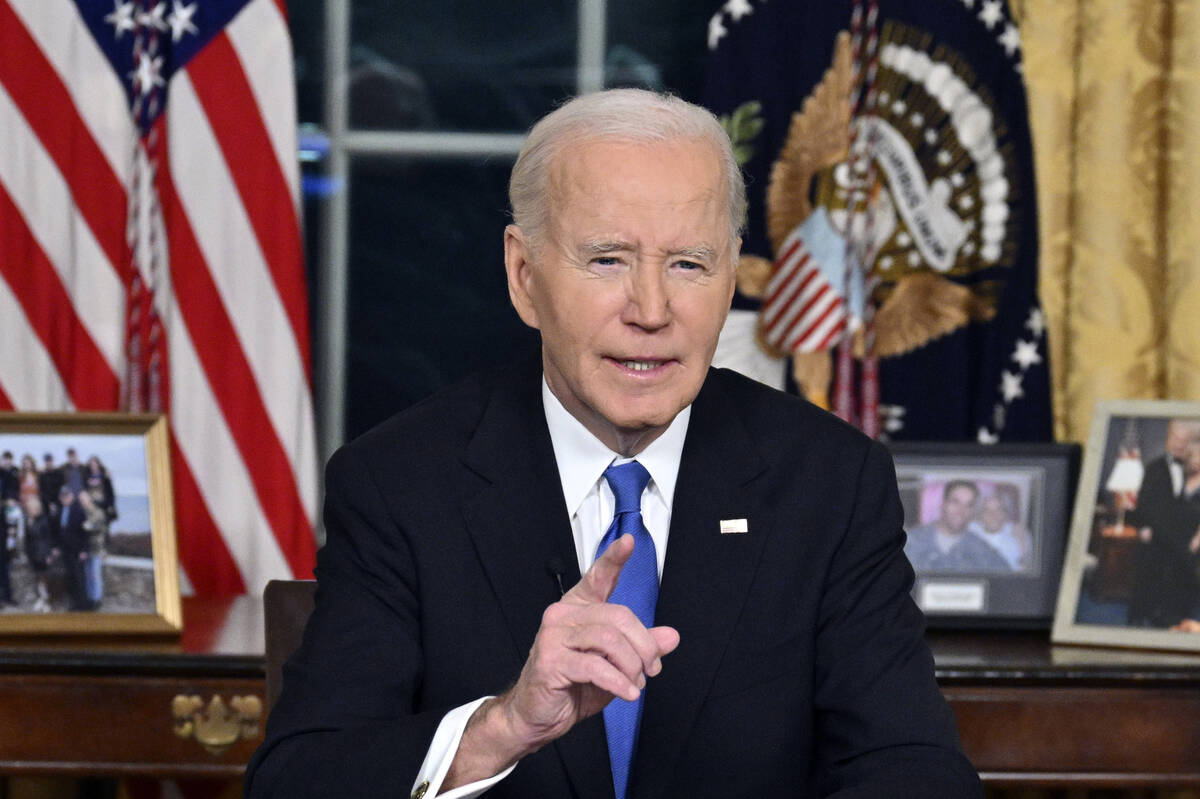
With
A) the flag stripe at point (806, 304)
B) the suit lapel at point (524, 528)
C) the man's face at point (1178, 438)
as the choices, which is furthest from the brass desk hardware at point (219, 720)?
the man's face at point (1178, 438)

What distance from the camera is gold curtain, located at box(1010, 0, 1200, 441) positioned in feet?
10.4

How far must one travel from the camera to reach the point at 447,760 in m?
1.56

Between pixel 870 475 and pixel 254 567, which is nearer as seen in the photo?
pixel 870 475

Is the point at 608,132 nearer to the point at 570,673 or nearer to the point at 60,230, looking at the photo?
the point at 570,673

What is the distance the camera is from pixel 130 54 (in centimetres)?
320

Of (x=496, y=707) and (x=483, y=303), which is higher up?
(x=483, y=303)

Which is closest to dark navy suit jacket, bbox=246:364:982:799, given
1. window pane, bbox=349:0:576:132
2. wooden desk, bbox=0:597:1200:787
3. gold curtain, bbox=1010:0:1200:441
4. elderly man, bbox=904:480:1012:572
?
wooden desk, bbox=0:597:1200:787

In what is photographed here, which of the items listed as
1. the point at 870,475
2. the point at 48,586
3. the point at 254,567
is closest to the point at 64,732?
the point at 48,586

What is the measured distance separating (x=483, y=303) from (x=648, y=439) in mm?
1630

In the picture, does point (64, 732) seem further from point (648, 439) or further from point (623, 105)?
point (623, 105)

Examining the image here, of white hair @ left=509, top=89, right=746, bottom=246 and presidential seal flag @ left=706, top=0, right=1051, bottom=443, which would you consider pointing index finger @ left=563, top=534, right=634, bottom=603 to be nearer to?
white hair @ left=509, top=89, right=746, bottom=246

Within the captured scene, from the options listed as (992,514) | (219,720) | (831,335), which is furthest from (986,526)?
(219,720)

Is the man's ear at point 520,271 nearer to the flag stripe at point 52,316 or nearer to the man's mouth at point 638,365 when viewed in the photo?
the man's mouth at point 638,365

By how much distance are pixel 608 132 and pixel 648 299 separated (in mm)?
209
